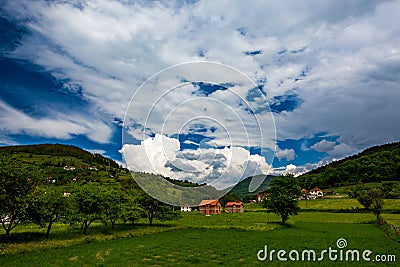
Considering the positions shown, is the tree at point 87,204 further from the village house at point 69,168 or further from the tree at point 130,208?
the village house at point 69,168

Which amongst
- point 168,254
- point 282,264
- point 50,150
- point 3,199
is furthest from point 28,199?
point 50,150

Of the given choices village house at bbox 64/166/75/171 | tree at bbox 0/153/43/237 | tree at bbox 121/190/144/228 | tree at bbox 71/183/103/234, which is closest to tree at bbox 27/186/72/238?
tree at bbox 0/153/43/237

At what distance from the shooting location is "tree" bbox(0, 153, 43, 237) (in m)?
22.9

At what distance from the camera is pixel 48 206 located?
28.0 meters

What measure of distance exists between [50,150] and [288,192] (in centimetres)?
18364

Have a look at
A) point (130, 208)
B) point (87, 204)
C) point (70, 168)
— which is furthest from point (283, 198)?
point (70, 168)

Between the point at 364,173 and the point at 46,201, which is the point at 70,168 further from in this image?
the point at 364,173

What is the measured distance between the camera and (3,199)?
22.8 m

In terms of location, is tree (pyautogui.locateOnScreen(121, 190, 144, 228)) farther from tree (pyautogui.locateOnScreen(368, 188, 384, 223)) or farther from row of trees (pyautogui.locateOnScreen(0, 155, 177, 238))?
tree (pyautogui.locateOnScreen(368, 188, 384, 223))

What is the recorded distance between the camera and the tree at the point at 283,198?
47938 millimetres

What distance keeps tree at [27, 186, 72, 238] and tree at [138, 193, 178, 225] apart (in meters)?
16.4

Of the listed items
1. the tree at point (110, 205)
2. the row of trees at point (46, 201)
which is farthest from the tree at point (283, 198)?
the tree at point (110, 205)

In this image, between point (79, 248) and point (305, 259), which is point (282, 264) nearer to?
point (305, 259)

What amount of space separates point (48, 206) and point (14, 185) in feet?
17.0
